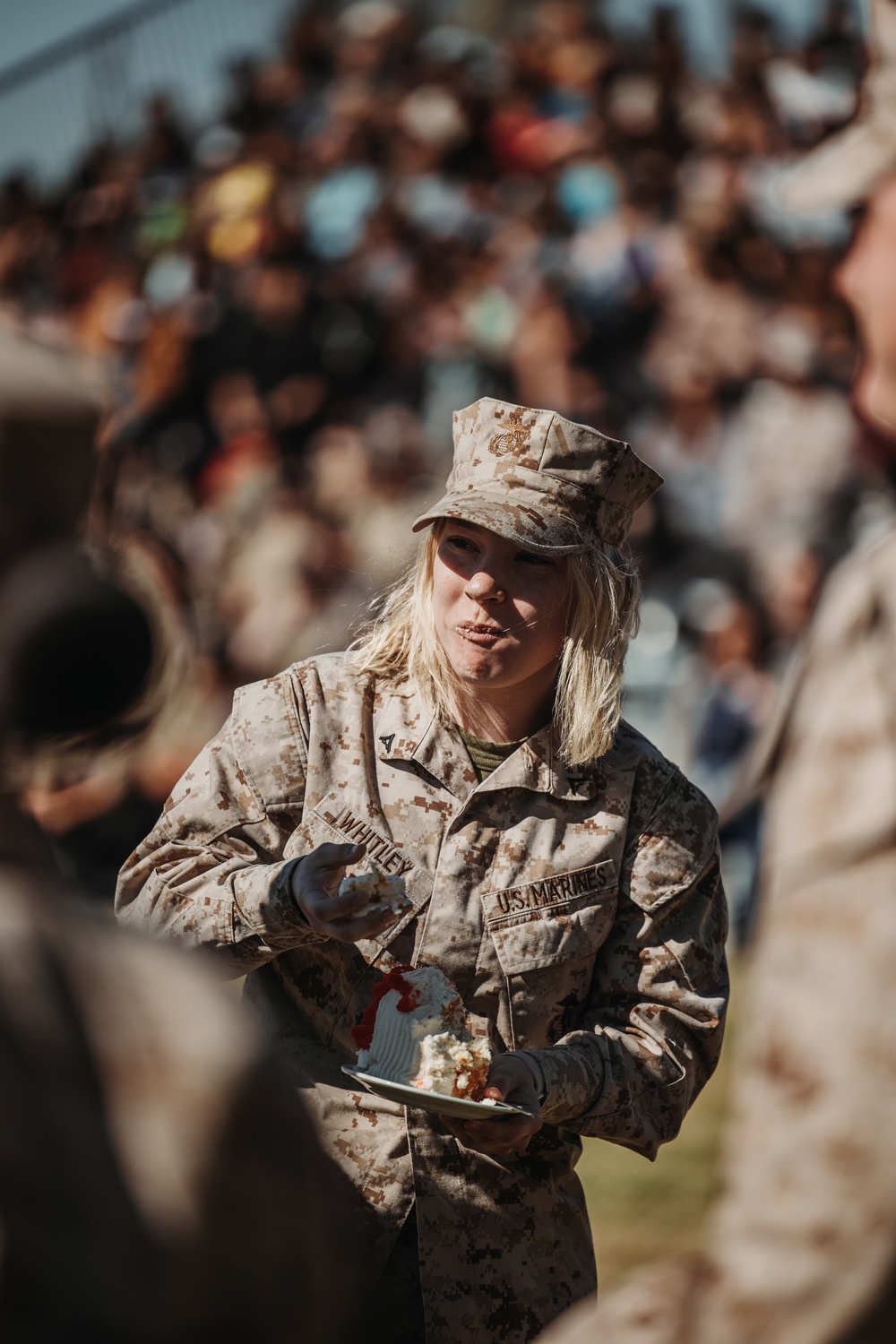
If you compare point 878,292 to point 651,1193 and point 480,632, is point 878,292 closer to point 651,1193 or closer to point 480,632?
point 480,632

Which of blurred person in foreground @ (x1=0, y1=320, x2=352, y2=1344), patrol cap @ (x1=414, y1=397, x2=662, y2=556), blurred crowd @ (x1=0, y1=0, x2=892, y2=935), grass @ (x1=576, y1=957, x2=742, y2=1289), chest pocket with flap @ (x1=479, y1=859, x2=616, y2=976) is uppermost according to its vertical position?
blurred person in foreground @ (x1=0, y1=320, x2=352, y2=1344)

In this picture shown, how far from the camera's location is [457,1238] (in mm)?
2588

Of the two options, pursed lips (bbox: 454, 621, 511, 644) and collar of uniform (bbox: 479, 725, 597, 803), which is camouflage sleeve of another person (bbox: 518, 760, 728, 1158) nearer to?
collar of uniform (bbox: 479, 725, 597, 803)

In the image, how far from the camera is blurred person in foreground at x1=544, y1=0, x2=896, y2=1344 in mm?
1305

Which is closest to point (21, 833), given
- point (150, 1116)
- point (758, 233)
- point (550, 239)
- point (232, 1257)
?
point (150, 1116)

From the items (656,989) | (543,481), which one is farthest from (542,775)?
(543,481)

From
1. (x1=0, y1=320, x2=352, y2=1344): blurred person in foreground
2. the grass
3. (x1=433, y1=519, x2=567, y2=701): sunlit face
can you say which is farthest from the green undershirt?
the grass

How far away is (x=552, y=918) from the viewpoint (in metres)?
2.67

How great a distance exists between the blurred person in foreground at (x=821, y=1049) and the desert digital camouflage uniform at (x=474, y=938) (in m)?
1.12

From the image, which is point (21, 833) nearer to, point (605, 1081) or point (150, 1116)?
point (150, 1116)

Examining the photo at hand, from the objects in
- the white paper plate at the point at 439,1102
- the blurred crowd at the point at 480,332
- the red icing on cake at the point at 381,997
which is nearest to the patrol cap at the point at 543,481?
the red icing on cake at the point at 381,997

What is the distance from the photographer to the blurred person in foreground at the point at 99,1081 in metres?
1.14

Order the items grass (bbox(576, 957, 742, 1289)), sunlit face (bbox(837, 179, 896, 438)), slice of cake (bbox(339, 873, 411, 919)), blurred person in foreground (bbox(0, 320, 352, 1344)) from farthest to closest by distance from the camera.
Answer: grass (bbox(576, 957, 742, 1289))
slice of cake (bbox(339, 873, 411, 919))
sunlit face (bbox(837, 179, 896, 438))
blurred person in foreground (bbox(0, 320, 352, 1344))

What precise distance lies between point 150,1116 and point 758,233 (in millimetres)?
8191
